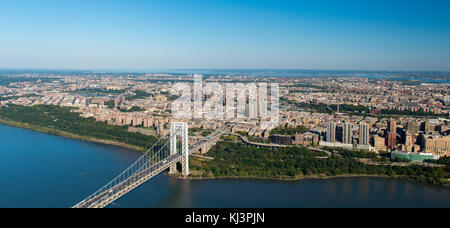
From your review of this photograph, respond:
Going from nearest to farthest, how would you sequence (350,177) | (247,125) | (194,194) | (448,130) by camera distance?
1. (194,194)
2. (350,177)
3. (448,130)
4. (247,125)

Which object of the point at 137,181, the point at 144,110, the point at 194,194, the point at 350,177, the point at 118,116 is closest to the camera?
the point at 137,181

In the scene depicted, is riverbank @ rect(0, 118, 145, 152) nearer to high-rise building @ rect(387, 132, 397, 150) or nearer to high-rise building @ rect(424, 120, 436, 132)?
high-rise building @ rect(387, 132, 397, 150)

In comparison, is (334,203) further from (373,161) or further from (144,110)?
(144,110)

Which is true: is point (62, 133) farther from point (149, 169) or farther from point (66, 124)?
point (149, 169)

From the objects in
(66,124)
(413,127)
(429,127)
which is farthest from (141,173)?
(429,127)

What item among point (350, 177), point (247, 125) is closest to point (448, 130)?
point (350, 177)

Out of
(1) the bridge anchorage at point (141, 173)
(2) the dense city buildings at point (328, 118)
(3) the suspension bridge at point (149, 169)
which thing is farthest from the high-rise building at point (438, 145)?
(1) the bridge anchorage at point (141, 173)

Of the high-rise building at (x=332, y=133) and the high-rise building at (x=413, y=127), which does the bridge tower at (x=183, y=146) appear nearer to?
the high-rise building at (x=332, y=133)
